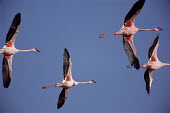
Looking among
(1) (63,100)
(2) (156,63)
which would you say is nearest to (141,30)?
(2) (156,63)

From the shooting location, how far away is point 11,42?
29.3 ft

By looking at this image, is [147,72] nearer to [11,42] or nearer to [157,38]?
[157,38]

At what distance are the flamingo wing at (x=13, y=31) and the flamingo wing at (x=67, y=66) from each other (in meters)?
1.53

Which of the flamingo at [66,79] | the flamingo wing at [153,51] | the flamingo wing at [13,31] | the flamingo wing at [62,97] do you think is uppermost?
the flamingo wing at [13,31]

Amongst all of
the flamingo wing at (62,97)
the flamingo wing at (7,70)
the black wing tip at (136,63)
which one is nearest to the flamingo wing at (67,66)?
the flamingo wing at (62,97)

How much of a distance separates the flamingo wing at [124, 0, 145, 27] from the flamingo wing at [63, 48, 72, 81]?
6.23ft

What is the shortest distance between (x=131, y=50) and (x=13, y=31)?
342 centimetres

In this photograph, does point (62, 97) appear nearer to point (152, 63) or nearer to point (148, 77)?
point (148, 77)

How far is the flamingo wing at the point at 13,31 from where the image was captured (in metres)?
8.47

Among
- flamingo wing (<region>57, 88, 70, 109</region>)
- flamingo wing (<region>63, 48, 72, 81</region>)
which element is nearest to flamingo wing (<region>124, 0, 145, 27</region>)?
flamingo wing (<region>63, 48, 72, 81</region>)

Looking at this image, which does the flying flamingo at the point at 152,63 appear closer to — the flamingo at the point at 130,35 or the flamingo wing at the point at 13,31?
the flamingo at the point at 130,35

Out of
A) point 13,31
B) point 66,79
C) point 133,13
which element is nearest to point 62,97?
point 66,79

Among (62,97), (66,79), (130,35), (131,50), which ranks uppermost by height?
(130,35)

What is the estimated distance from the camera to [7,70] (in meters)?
9.02
